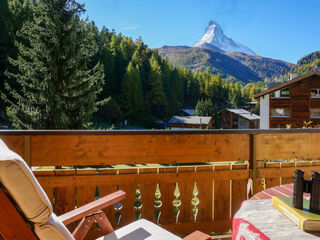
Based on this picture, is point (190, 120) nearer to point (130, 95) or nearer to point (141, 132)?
point (130, 95)

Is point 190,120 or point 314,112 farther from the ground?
point 314,112

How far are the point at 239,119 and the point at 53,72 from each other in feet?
138

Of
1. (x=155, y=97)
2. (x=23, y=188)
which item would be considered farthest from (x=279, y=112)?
(x=155, y=97)

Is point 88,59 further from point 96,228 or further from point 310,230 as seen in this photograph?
point 310,230

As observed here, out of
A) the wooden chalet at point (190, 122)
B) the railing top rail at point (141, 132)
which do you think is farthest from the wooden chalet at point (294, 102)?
the wooden chalet at point (190, 122)

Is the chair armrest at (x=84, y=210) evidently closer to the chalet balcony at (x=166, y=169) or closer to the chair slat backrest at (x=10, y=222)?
the chalet balcony at (x=166, y=169)

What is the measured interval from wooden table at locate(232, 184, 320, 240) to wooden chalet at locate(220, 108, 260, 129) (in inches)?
1820

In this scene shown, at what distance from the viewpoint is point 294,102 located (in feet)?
70.9

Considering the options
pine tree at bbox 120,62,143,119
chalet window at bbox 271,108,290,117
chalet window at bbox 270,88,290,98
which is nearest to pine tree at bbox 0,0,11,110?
pine tree at bbox 120,62,143,119

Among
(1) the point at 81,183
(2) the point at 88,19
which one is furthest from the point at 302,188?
(2) the point at 88,19

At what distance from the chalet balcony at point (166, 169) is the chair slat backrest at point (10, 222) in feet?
3.49

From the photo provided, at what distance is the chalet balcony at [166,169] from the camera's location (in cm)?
185

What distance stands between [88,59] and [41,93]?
8.09 ft

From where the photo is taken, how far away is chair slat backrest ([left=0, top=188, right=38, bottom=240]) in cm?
71
